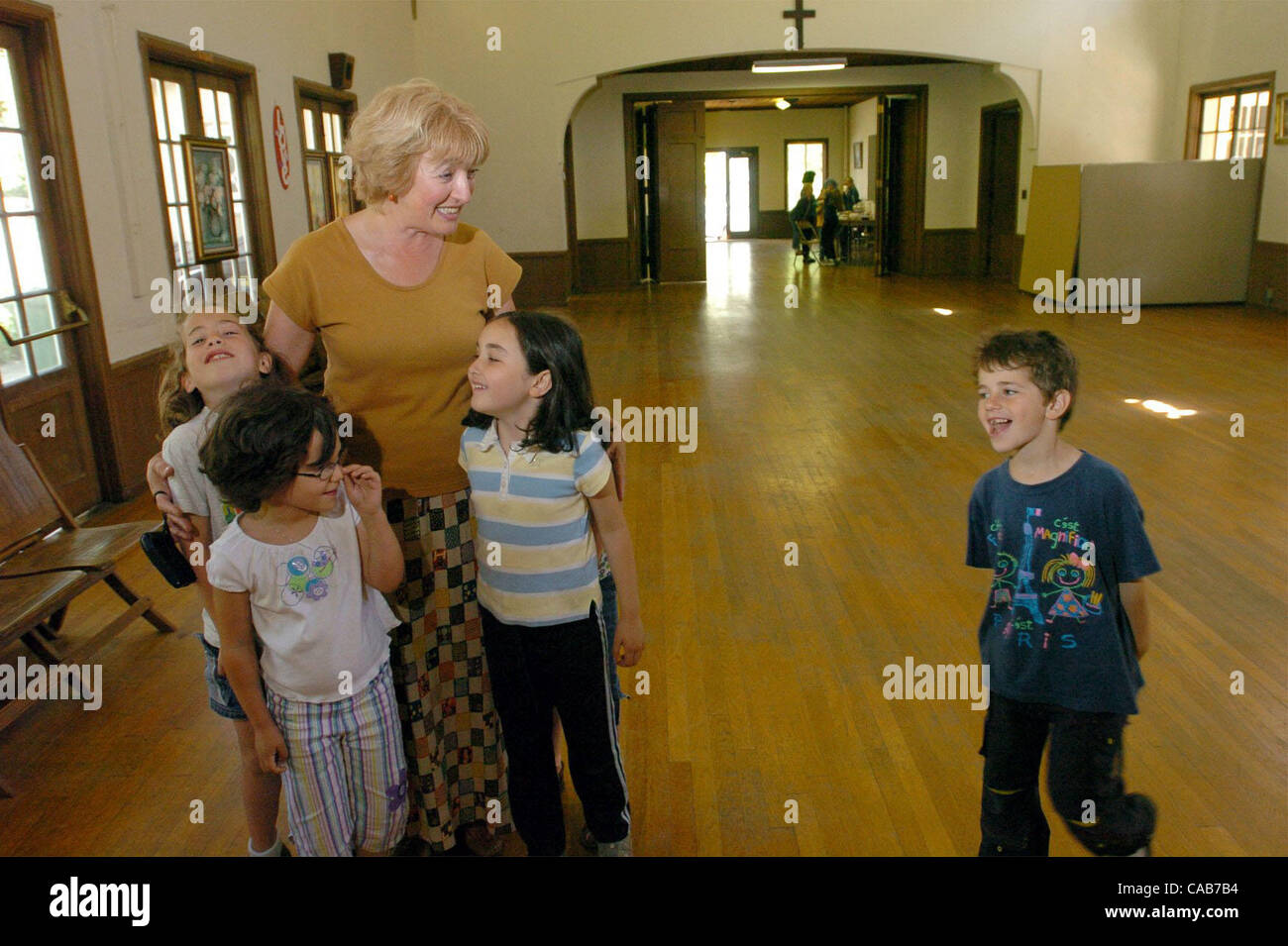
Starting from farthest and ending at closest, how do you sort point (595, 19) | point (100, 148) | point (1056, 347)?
point (595, 19)
point (100, 148)
point (1056, 347)

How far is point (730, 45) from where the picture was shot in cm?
1239

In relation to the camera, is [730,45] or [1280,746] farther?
[730,45]

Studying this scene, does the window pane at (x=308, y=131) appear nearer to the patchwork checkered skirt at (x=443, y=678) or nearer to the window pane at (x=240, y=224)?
the window pane at (x=240, y=224)

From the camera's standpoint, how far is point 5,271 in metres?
4.87

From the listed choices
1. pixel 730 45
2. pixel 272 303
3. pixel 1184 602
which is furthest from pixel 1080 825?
pixel 730 45

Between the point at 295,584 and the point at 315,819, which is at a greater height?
the point at 295,584

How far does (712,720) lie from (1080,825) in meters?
1.28

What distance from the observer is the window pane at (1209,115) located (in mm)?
11852

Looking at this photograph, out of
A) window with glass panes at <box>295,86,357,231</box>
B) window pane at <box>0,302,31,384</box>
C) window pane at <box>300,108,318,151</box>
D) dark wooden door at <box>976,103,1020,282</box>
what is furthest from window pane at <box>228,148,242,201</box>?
dark wooden door at <box>976,103,1020,282</box>

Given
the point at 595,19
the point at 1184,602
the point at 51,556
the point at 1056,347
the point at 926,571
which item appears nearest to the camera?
the point at 1056,347

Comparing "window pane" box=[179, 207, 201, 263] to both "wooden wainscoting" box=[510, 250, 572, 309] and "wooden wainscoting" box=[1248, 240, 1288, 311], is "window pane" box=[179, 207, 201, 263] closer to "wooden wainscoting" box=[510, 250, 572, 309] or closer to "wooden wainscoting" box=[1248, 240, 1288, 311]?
"wooden wainscoting" box=[510, 250, 572, 309]

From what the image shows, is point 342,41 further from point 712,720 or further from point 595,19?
point 712,720

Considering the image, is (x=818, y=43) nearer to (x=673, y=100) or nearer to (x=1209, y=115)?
(x=673, y=100)

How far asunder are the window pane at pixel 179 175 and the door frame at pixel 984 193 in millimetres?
10642
